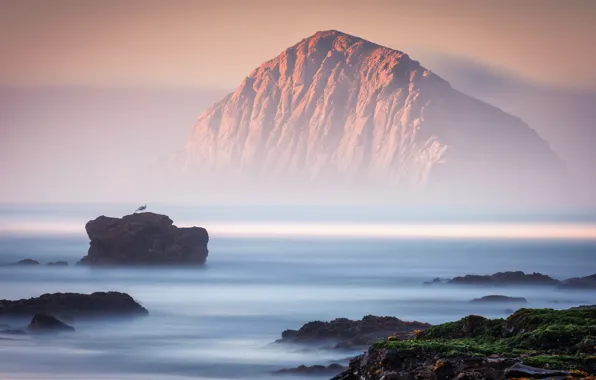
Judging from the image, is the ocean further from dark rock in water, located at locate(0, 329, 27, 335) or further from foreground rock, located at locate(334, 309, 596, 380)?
foreground rock, located at locate(334, 309, 596, 380)

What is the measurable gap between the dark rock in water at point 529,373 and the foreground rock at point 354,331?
33013 millimetres

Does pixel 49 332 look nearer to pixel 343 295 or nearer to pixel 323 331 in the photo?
pixel 323 331

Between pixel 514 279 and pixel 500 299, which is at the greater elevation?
pixel 514 279

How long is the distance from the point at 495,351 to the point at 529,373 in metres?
1.95

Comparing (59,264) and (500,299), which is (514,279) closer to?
(500,299)

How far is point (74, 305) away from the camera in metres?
83.1

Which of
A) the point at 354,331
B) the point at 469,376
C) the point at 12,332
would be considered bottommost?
the point at 469,376

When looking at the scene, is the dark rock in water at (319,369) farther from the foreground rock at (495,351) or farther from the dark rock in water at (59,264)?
the dark rock in water at (59,264)

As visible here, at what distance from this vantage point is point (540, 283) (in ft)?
355

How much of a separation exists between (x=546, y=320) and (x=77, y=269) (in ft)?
385

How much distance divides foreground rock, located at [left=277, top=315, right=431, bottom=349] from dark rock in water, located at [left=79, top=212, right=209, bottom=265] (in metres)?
71.0

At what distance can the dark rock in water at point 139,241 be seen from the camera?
441 feet

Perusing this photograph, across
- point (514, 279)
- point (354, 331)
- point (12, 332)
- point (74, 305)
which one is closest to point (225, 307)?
point (514, 279)

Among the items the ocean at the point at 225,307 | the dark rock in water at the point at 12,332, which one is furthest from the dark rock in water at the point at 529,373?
Answer: the dark rock in water at the point at 12,332
